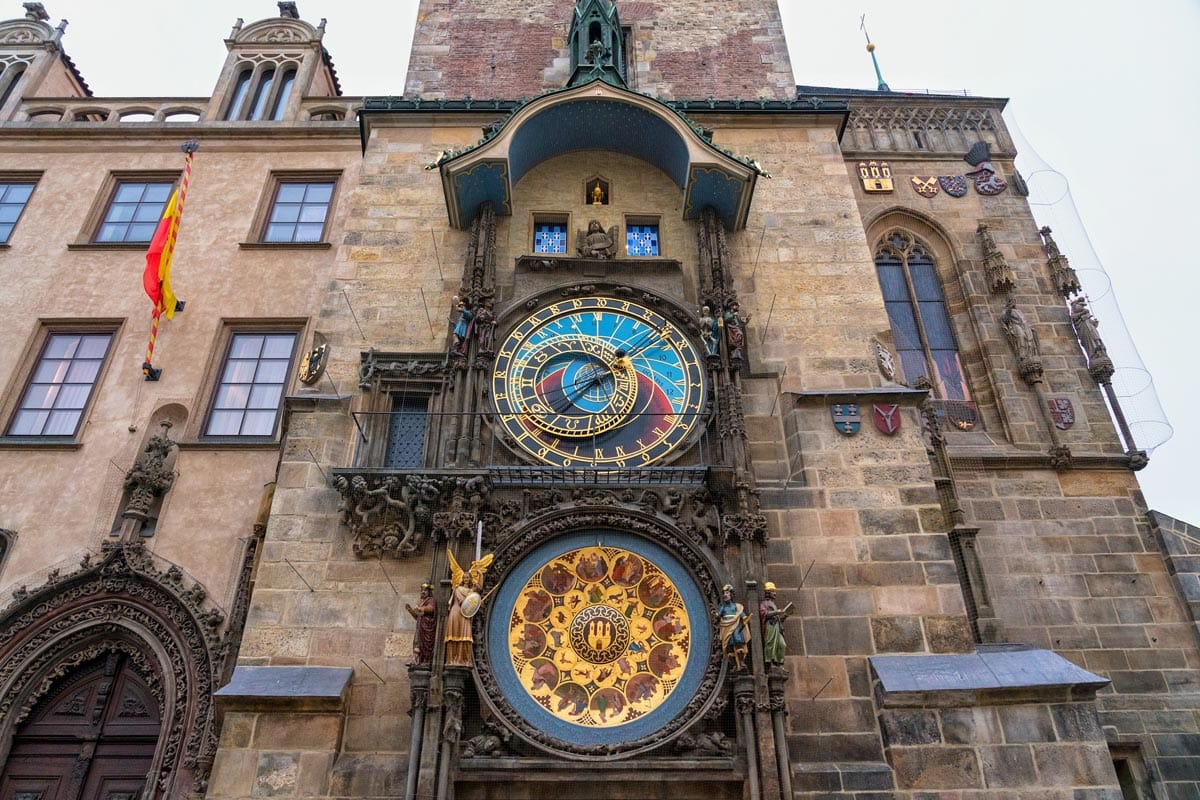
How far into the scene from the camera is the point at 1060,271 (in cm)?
1316

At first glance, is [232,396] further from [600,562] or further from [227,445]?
[600,562]

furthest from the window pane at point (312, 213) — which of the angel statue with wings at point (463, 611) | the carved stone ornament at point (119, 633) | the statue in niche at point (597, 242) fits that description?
the angel statue with wings at point (463, 611)

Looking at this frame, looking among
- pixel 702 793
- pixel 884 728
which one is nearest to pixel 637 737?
pixel 702 793

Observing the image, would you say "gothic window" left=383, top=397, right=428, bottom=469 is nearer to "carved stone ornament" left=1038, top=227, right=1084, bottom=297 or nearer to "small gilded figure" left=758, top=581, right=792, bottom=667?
"small gilded figure" left=758, top=581, right=792, bottom=667

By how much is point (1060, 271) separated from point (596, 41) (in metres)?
8.14

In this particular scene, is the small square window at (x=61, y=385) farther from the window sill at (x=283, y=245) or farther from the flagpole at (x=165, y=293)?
the window sill at (x=283, y=245)

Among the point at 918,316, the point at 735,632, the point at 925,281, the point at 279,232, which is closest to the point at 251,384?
the point at 279,232

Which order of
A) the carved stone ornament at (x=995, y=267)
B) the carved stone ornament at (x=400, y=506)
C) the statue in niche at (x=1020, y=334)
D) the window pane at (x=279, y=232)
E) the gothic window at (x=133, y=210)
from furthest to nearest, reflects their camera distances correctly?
the gothic window at (x=133, y=210) → the window pane at (x=279, y=232) → the carved stone ornament at (x=995, y=267) → the statue in niche at (x=1020, y=334) → the carved stone ornament at (x=400, y=506)

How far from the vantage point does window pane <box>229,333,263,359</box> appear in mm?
12102

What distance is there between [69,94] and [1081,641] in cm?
2006

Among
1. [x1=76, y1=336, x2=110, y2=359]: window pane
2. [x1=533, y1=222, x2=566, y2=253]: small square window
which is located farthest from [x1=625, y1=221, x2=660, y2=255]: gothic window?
[x1=76, y1=336, x2=110, y2=359]: window pane

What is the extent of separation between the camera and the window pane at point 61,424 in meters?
11.4

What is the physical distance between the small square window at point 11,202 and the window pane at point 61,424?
3934 millimetres

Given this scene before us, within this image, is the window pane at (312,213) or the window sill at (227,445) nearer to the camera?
the window sill at (227,445)
